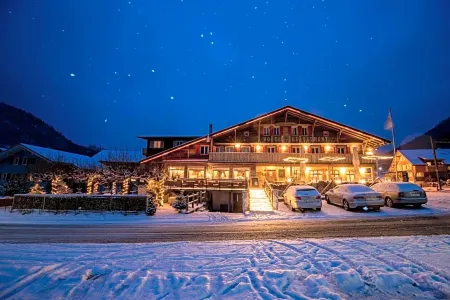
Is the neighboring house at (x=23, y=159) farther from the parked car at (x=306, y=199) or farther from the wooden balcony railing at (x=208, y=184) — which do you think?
the parked car at (x=306, y=199)

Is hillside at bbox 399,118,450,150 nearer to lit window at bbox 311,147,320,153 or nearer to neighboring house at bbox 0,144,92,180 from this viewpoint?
lit window at bbox 311,147,320,153

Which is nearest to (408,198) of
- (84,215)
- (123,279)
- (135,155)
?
(123,279)

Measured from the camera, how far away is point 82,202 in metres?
17.3

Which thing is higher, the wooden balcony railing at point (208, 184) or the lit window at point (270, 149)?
the lit window at point (270, 149)

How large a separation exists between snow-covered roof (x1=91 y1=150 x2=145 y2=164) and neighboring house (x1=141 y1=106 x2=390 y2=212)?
687 cm

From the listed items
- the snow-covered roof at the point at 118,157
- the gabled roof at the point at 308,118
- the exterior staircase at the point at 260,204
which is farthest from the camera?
the snow-covered roof at the point at 118,157

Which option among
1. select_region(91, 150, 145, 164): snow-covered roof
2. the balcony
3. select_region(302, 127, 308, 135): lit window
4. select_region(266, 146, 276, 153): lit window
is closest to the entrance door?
the balcony

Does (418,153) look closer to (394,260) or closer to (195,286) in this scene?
(394,260)

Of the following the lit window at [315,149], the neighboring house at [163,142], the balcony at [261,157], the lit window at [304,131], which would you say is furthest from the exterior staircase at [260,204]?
the neighboring house at [163,142]

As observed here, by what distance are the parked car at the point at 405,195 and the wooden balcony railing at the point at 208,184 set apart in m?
11.2

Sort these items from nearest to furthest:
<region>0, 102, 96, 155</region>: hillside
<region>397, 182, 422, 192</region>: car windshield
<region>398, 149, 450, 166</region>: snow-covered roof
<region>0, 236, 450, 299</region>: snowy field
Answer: <region>0, 236, 450, 299</region>: snowy field, <region>397, 182, 422, 192</region>: car windshield, <region>398, 149, 450, 166</region>: snow-covered roof, <region>0, 102, 96, 155</region>: hillside

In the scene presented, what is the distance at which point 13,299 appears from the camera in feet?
12.2

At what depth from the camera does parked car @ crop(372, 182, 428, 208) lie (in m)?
14.5

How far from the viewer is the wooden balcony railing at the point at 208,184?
74.9 feet
